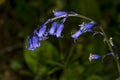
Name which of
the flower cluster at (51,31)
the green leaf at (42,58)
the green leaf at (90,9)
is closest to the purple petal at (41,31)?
the flower cluster at (51,31)

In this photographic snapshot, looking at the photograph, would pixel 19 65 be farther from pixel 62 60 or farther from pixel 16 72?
pixel 62 60

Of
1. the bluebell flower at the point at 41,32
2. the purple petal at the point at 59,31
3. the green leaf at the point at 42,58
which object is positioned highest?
the green leaf at the point at 42,58

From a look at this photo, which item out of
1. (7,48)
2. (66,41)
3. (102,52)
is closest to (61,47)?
(66,41)

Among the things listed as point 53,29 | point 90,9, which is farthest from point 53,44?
point 53,29

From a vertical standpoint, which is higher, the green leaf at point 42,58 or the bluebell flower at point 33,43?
the green leaf at point 42,58

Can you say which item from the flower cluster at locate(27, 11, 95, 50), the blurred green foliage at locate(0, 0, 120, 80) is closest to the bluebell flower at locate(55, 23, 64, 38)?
the flower cluster at locate(27, 11, 95, 50)

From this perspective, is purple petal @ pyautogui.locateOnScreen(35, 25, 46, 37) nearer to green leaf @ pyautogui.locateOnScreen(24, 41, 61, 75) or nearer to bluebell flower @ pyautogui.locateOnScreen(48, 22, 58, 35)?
bluebell flower @ pyautogui.locateOnScreen(48, 22, 58, 35)

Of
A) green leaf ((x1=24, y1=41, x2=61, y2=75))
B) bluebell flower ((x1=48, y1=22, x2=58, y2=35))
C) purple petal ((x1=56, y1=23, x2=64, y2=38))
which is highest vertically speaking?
green leaf ((x1=24, y1=41, x2=61, y2=75))

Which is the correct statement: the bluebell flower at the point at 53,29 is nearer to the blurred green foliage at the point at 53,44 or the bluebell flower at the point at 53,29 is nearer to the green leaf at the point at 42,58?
the blurred green foliage at the point at 53,44
